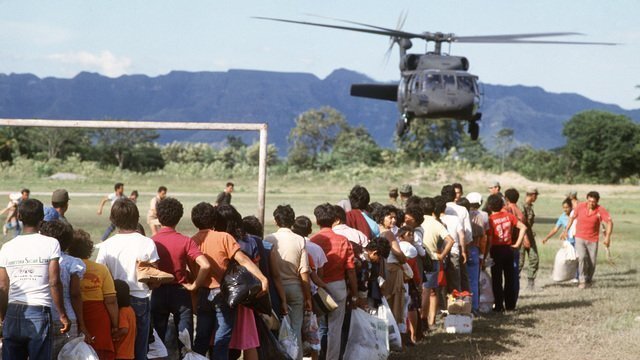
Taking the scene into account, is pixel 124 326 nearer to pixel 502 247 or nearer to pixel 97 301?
pixel 97 301

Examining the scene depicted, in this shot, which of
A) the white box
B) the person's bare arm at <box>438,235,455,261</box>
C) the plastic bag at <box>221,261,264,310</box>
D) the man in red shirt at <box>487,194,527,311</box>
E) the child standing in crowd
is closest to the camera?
the child standing in crowd

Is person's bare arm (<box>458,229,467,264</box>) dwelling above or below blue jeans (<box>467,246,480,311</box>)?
above

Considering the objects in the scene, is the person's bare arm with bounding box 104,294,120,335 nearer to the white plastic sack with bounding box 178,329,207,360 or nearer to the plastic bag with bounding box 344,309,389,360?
the white plastic sack with bounding box 178,329,207,360

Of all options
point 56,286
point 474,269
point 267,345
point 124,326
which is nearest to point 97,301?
point 124,326

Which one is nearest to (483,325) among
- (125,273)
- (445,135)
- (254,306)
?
(254,306)

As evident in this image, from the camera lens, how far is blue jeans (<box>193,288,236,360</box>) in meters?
6.79

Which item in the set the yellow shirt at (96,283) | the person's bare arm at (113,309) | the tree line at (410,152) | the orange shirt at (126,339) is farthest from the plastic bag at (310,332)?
the tree line at (410,152)

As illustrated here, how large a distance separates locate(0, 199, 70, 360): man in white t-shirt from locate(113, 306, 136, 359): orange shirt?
50cm

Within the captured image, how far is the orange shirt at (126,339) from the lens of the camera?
241 inches

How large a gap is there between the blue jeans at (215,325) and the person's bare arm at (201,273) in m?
0.20

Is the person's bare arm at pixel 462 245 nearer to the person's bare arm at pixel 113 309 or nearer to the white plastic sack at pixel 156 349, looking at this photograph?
the white plastic sack at pixel 156 349

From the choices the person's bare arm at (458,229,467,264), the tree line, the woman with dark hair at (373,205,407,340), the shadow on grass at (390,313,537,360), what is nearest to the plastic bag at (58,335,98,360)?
the woman with dark hair at (373,205,407,340)

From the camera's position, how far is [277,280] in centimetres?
742

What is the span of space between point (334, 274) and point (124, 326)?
237cm
